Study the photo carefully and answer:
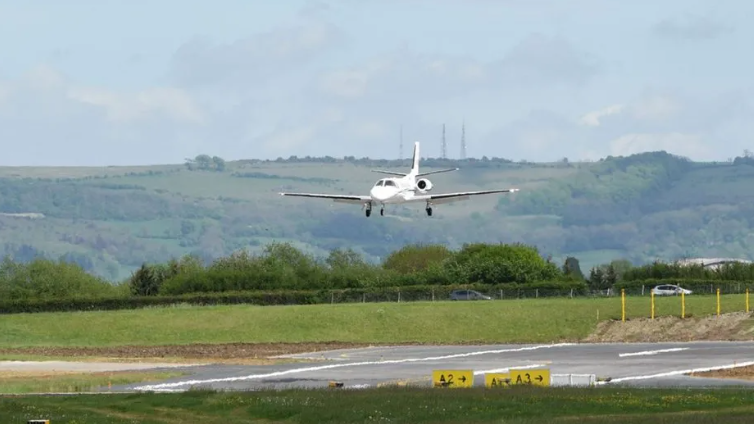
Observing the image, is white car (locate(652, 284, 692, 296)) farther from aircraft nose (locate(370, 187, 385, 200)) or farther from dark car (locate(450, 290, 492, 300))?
aircraft nose (locate(370, 187, 385, 200))

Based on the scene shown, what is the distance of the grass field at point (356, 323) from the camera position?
272 feet

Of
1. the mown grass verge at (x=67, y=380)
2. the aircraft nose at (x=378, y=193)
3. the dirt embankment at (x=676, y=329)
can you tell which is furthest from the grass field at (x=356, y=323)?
the mown grass verge at (x=67, y=380)

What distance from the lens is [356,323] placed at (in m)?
85.9

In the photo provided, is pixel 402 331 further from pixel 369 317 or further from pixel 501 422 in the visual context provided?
pixel 501 422

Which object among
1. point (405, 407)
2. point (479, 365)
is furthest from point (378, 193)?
point (405, 407)

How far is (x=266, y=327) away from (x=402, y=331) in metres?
7.98

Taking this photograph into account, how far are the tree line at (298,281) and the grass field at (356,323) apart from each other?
10.5 meters

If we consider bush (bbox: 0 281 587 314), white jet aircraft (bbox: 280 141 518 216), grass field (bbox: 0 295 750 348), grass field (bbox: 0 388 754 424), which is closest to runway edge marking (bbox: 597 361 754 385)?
grass field (bbox: 0 388 754 424)

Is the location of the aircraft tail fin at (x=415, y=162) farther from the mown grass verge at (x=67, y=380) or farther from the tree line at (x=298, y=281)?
the mown grass verge at (x=67, y=380)

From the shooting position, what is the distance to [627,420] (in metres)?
35.3

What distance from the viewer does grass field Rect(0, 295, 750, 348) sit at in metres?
82.9

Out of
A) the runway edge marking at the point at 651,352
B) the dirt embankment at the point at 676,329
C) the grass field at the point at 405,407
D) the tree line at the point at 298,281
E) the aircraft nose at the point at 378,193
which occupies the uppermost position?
the aircraft nose at the point at 378,193

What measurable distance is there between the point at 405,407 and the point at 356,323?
4665 centimetres

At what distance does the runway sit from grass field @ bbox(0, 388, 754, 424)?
22.9ft
